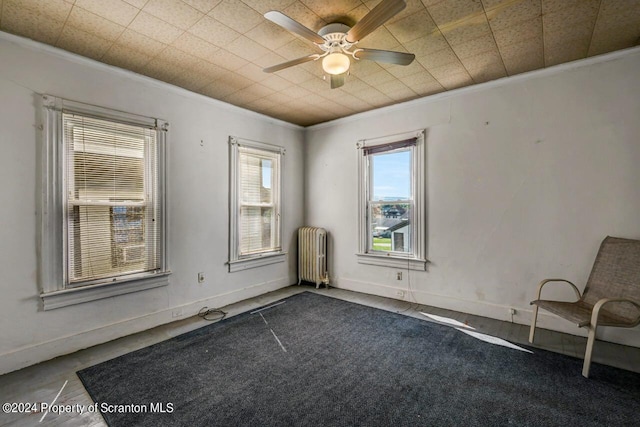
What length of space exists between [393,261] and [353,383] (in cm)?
216

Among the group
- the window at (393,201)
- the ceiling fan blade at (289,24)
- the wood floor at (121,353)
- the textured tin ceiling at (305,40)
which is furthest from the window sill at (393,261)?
the ceiling fan blade at (289,24)

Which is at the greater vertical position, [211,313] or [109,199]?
[109,199]

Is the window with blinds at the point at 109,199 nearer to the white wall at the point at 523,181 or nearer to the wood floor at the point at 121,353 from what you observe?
the wood floor at the point at 121,353

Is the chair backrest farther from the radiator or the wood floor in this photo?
the radiator

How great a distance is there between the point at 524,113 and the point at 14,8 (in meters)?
4.48

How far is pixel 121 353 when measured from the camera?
2604 millimetres

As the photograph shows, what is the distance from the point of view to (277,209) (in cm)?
462

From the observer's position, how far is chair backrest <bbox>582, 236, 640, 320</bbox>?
94.8 inches

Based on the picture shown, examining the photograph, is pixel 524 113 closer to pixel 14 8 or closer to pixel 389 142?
pixel 389 142

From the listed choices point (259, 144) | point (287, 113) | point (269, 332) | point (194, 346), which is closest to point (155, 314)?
point (194, 346)

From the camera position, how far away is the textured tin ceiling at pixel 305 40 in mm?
2041

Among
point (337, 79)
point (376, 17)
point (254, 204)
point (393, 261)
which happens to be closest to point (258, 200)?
point (254, 204)

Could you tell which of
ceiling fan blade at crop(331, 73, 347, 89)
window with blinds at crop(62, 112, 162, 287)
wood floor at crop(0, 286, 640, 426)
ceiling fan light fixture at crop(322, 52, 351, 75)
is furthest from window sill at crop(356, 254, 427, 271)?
window with blinds at crop(62, 112, 162, 287)

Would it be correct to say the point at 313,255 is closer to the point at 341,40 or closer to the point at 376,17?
the point at 341,40
